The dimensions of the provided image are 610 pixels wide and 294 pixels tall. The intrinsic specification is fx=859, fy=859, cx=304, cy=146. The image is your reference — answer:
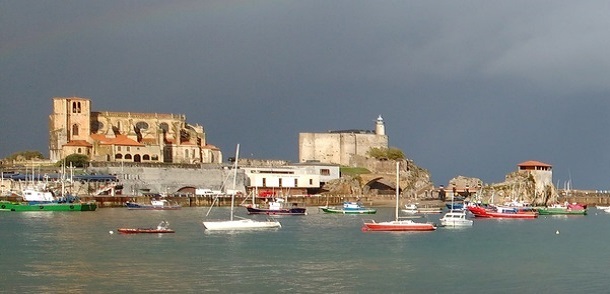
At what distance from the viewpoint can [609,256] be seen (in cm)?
4162

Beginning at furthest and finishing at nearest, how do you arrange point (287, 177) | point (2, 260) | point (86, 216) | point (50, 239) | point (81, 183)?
1. point (287, 177)
2. point (81, 183)
3. point (86, 216)
4. point (50, 239)
5. point (2, 260)

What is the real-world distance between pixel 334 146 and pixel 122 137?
30.0 m

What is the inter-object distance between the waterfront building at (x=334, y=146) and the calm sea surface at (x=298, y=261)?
60.7m

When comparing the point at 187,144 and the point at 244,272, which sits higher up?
the point at 187,144

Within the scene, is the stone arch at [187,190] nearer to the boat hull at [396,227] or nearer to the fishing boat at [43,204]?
the fishing boat at [43,204]

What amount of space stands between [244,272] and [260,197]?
67916mm

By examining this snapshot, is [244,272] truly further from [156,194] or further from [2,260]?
[156,194]

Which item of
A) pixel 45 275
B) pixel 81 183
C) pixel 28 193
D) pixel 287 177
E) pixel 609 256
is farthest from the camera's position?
pixel 287 177

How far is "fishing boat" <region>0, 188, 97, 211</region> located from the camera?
8031cm

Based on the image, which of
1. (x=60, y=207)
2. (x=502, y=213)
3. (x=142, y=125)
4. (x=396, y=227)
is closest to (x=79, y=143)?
(x=142, y=125)

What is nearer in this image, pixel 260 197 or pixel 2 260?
pixel 2 260

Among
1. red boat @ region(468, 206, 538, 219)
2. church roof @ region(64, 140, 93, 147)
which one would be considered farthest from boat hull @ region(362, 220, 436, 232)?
church roof @ region(64, 140, 93, 147)

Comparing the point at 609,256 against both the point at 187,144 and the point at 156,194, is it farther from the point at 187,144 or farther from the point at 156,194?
the point at 187,144

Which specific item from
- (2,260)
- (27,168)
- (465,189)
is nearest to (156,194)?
(27,168)
